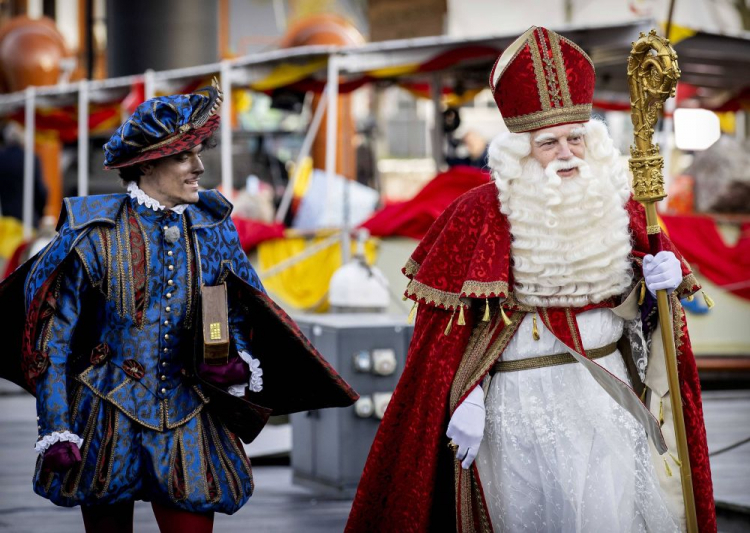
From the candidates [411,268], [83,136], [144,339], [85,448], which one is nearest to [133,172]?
[144,339]

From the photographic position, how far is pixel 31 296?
372 centimetres

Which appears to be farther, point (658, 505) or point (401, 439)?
point (401, 439)

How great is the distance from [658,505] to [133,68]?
13.1 meters

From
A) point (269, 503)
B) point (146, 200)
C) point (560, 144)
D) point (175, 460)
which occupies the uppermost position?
point (560, 144)

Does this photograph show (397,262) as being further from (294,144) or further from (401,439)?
(294,144)

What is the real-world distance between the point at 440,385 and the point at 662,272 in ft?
2.63

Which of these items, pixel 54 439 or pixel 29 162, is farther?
pixel 29 162

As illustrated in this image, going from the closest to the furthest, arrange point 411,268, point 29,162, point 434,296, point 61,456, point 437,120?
point 61,456
point 434,296
point 411,268
point 437,120
point 29,162

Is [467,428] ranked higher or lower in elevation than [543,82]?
lower

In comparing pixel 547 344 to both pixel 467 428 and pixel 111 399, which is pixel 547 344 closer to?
pixel 467 428

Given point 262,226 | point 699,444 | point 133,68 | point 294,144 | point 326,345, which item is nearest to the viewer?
point 699,444

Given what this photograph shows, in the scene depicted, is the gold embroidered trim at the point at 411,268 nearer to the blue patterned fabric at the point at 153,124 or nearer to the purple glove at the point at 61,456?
the blue patterned fabric at the point at 153,124

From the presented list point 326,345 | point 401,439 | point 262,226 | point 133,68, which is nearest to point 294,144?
point 133,68

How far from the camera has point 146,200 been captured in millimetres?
3867
